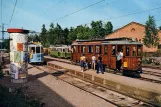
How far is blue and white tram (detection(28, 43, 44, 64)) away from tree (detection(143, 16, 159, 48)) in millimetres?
30457

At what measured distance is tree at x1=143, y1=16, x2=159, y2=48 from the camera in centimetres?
5497

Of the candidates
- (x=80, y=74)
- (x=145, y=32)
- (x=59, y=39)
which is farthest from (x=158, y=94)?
(x=59, y=39)

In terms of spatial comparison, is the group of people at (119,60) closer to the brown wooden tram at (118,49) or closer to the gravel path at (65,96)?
the brown wooden tram at (118,49)

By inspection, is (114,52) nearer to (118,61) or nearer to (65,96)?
(118,61)

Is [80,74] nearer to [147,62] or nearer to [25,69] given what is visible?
[25,69]

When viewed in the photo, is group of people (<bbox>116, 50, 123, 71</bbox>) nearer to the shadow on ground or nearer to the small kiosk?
the shadow on ground

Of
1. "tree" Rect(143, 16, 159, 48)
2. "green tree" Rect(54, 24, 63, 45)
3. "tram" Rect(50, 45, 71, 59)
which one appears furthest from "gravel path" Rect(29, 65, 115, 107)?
"green tree" Rect(54, 24, 63, 45)

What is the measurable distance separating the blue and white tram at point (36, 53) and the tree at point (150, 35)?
1199 inches

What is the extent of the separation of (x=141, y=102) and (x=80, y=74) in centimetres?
1000

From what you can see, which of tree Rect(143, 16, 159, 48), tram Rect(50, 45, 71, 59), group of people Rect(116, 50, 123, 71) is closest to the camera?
group of people Rect(116, 50, 123, 71)

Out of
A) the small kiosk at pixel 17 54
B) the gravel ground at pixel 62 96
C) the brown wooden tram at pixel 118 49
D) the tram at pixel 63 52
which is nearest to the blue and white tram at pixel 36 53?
the brown wooden tram at pixel 118 49

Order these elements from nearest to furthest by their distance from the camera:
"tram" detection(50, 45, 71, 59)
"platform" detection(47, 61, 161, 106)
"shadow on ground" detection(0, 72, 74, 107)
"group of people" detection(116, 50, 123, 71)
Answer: "shadow on ground" detection(0, 72, 74, 107) < "platform" detection(47, 61, 161, 106) < "group of people" detection(116, 50, 123, 71) < "tram" detection(50, 45, 71, 59)

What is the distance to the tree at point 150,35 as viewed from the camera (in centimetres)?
5497

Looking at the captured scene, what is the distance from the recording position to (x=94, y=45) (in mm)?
24453
